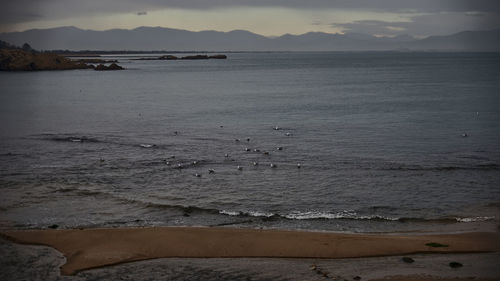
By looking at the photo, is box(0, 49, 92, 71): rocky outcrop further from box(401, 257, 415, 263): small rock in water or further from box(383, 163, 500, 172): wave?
box(401, 257, 415, 263): small rock in water

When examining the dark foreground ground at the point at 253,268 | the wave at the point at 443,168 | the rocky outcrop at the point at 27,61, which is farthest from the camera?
the rocky outcrop at the point at 27,61

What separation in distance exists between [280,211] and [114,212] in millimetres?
6934

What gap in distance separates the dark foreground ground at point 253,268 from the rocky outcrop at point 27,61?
12430cm

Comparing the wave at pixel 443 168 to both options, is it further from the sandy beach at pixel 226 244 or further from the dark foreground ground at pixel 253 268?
the dark foreground ground at pixel 253 268

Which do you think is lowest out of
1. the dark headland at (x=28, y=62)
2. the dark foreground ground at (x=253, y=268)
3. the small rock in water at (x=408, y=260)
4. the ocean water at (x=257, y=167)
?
the dark foreground ground at (x=253, y=268)

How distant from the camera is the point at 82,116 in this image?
48.5 meters

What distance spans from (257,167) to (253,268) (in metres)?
13.1

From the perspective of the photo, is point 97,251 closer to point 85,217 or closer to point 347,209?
point 85,217

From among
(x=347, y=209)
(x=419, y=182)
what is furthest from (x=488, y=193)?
(x=347, y=209)

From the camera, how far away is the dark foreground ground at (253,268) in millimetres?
14055

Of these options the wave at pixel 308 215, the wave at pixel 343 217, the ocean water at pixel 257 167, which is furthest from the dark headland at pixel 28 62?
the wave at pixel 343 217

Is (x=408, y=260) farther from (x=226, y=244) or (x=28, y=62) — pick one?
(x=28, y=62)

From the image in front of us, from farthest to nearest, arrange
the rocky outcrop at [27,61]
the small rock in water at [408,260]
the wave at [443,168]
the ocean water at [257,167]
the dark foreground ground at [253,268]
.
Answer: the rocky outcrop at [27,61] → the wave at [443,168] → the ocean water at [257,167] → the small rock in water at [408,260] → the dark foreground ground at [253,268]

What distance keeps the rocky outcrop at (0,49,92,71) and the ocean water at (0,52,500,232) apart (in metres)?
81.0
